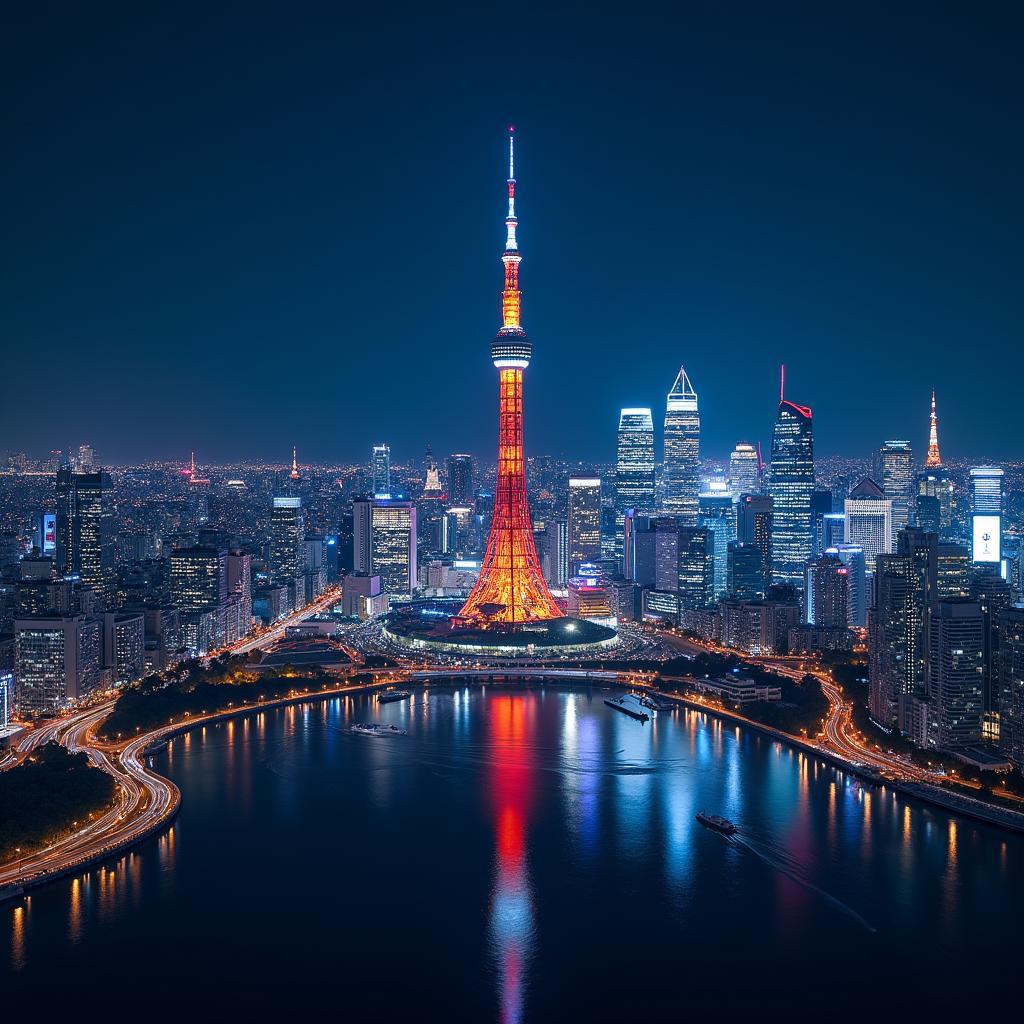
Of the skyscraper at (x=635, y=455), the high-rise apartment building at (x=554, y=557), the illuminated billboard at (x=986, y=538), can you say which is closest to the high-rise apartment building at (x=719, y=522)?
the skyscraper at (x=635, y=455)

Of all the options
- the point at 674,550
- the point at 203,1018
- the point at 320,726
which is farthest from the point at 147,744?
the point at 674,550

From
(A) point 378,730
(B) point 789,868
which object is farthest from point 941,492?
(B) point 789,868

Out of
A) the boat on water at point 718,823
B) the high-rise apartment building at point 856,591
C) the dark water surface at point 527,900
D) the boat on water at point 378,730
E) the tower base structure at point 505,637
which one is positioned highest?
the high-rise apartment building at point 856,591

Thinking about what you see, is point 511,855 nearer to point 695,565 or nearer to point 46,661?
point 46,661

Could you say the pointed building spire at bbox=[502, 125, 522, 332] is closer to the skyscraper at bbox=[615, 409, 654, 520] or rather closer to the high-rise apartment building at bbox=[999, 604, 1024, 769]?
the high-rise apartment building at bbox=[999, 604, 1024, 769]

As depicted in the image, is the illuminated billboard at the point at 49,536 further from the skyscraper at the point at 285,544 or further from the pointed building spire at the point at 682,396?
the pointed building spire at the point at 682,396

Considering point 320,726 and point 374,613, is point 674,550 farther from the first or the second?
point 320,726

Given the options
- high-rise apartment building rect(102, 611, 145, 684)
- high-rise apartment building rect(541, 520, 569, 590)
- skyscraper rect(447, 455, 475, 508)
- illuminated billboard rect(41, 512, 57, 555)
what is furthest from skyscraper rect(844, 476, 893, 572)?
illuminated billboard rect(41, 512, 57, 555)
